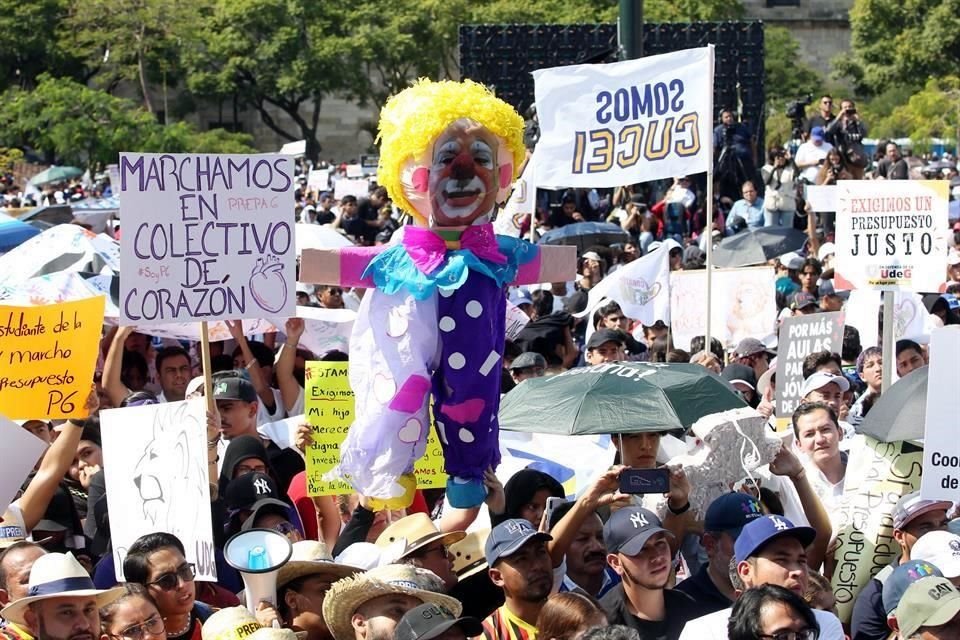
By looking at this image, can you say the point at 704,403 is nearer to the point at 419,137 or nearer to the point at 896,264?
the point at 419,137

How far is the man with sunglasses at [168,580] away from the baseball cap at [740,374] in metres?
3.83

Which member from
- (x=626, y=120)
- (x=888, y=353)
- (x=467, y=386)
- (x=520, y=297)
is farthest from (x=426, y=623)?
(x=520, y=297)

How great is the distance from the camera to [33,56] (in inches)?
2156

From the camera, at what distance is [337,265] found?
20.2 ft

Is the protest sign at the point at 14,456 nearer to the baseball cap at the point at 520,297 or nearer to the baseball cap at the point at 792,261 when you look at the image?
the baseball cap at the point at 520,297

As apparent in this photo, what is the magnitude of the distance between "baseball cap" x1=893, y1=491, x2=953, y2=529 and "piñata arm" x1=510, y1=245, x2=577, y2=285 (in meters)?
1.50

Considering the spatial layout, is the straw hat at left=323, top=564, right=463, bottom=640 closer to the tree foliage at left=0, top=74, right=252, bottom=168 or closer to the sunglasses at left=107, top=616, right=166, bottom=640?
the sunglasses at left=107, top=616, right=166, bottom=640

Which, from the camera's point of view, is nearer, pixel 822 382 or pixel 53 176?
pixel 822 382

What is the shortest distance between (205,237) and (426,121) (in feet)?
3.04

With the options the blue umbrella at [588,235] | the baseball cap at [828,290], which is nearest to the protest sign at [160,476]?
the baseball cap at [828,290]

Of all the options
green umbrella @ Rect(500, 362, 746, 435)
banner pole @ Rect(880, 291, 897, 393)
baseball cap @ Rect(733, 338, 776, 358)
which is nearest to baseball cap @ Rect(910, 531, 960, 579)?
green umbrella @ Rect(500, 362, 746, 435)

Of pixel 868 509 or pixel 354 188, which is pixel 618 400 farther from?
pixel 354 188

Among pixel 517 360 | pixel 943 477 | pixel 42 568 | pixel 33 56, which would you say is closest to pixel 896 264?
pixel 517 360

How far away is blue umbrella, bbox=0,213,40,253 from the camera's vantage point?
11109 millimetres
